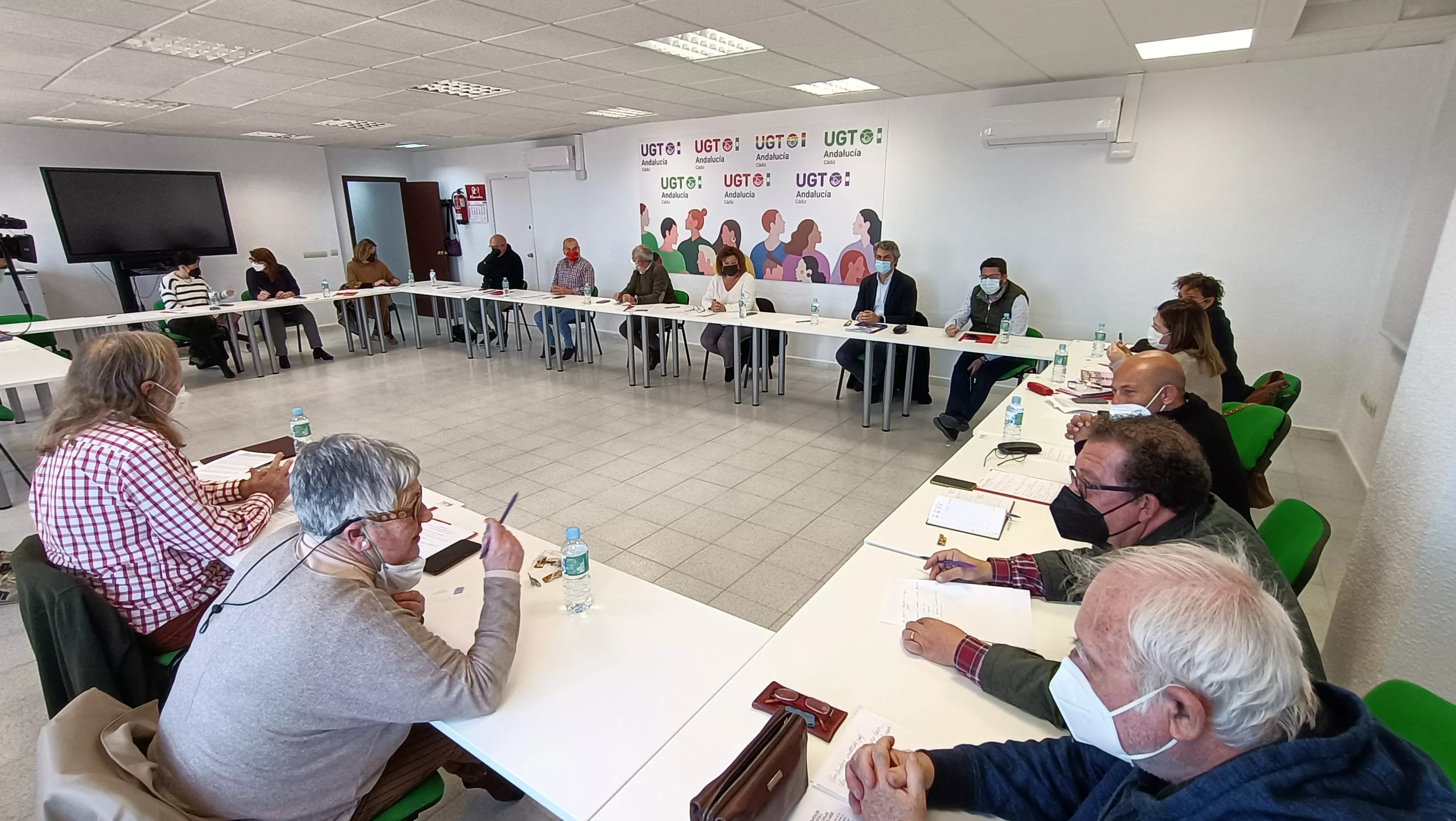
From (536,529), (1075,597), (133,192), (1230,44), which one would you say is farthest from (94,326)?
(1230,44)

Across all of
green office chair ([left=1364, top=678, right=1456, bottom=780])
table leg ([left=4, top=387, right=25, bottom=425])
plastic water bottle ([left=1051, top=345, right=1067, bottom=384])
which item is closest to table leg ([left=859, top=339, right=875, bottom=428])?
plastic water bottle ([left=1051, top=345, right=1067, bottom=384])

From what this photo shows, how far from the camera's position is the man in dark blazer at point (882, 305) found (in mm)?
5395

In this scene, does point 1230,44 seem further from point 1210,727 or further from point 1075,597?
point 1210,727

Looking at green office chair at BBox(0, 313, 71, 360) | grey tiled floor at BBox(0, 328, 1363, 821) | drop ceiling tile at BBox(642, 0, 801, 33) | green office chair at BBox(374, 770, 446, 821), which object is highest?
drop ceiling tile at BBox(642, 0, 801, 33)

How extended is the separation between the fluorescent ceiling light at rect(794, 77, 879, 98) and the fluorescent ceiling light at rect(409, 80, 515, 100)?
2.55 meters

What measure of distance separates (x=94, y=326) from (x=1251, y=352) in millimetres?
9941

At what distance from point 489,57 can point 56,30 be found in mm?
2223

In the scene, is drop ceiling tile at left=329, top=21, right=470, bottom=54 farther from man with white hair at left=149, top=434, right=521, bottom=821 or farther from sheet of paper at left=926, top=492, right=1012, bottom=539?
sheet of paper at left=926, top=492, right=1012, bottom=539

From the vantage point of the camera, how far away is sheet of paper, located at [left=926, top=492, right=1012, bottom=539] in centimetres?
192

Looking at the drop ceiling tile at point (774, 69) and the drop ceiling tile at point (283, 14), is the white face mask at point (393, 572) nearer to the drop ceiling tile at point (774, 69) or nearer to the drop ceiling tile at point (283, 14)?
the drop ceiling tile at point (283, 14)

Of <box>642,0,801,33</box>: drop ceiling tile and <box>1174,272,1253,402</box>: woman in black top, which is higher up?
<box>642,0,801,33</box>: drop ceiling tile

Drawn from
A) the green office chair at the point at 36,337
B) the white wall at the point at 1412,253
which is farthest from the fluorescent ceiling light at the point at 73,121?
the white wall at the point at 1412,253

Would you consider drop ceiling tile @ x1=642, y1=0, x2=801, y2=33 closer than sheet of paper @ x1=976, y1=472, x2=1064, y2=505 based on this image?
No

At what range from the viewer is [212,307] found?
21.3 feet
